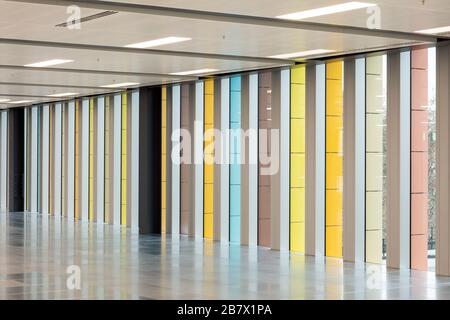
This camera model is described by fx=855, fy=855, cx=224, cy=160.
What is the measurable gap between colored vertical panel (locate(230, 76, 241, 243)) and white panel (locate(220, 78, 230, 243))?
6.9 inches

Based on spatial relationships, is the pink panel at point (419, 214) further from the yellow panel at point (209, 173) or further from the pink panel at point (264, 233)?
the yellow panel at point (209, 173)

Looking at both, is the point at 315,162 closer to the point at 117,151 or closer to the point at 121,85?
the point at 121,85

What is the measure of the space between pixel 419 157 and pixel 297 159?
18.2 ft

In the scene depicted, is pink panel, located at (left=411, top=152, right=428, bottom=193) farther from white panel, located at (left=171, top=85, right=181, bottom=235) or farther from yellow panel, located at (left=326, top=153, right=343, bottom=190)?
white panel, located at (left=171, top=85, right=181, bottom=235)

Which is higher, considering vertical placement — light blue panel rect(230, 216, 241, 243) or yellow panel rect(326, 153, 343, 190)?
yellow panel rect(326, 153, 343, 190)

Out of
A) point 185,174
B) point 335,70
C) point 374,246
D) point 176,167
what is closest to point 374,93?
point 335,70

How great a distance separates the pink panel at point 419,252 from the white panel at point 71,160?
83.0 ft

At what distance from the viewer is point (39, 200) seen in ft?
164

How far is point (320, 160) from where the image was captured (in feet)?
89.7

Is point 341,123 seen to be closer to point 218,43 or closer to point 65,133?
point 218,43

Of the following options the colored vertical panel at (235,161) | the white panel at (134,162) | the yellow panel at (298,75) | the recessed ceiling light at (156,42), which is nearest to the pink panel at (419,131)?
the yellow panel at (298,75)

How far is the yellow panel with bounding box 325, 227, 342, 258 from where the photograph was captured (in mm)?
26766

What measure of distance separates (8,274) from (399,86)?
11759mm

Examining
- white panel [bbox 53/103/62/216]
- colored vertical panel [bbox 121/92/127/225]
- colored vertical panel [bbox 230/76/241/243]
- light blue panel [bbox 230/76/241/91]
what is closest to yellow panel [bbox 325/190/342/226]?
colored vertical panel [bbox 230/76/241/243]
